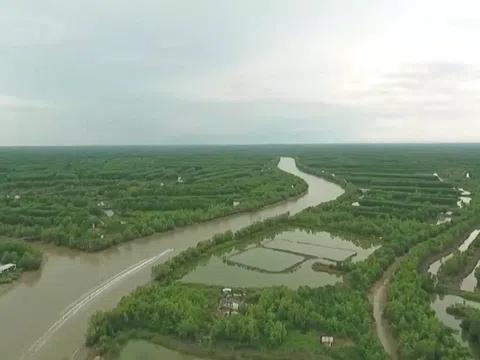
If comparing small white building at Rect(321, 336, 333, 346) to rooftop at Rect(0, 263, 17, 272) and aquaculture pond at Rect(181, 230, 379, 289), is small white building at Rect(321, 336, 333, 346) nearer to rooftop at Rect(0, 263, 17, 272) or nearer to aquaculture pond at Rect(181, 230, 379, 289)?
aquaculture pond at Rect(181, 230, 379, 289)

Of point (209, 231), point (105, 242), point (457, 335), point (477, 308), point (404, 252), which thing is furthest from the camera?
point (209, 231)

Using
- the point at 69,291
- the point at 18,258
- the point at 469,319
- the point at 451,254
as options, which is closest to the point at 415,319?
the point at 469,319

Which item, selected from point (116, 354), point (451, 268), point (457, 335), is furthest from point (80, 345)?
point (451, 268)

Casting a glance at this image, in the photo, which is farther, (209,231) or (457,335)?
(209,231)

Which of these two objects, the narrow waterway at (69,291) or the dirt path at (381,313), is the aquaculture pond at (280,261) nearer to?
the dirt path at (381,313)

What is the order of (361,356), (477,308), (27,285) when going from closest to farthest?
(361,356) → (477,308) → (27,285)

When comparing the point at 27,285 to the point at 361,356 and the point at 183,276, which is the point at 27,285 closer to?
the point at 183,276
